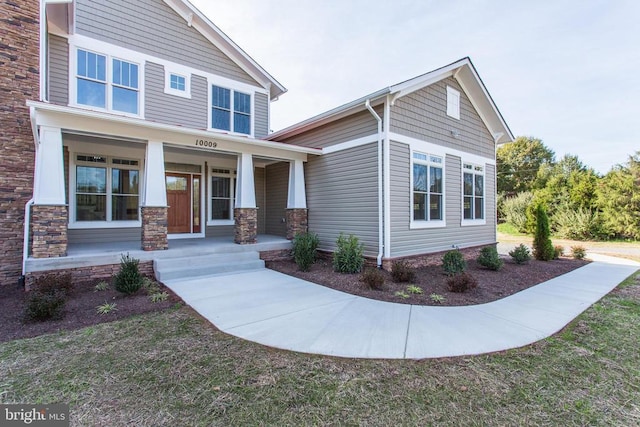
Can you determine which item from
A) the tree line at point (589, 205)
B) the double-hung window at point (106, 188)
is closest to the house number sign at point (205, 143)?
the double-hung window at point (106, 188)

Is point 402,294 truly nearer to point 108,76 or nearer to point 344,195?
point 344,195

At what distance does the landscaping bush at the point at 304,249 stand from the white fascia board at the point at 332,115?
11.1ft

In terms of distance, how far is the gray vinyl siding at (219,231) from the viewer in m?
10.6

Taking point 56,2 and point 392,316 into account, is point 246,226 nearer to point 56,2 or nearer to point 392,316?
point 392,316

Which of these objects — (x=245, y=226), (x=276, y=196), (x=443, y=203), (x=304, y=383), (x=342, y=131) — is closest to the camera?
(x=304, y=383)

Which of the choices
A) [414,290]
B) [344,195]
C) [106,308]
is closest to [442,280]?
[414,290]

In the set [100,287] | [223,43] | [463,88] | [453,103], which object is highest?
[223,43]

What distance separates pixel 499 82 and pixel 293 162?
13.3 meters

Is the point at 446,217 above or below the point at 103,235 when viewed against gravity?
above

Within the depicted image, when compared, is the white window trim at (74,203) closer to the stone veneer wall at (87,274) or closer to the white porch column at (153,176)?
the white porch column at (153,176)

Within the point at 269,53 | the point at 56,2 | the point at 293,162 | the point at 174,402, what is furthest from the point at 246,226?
the point at 269,53

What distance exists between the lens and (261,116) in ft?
37.8

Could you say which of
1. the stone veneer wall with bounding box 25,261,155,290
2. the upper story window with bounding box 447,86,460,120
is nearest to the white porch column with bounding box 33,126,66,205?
the stone veneer wall with bounding box 25,261,155,290

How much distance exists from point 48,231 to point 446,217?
9902mm
